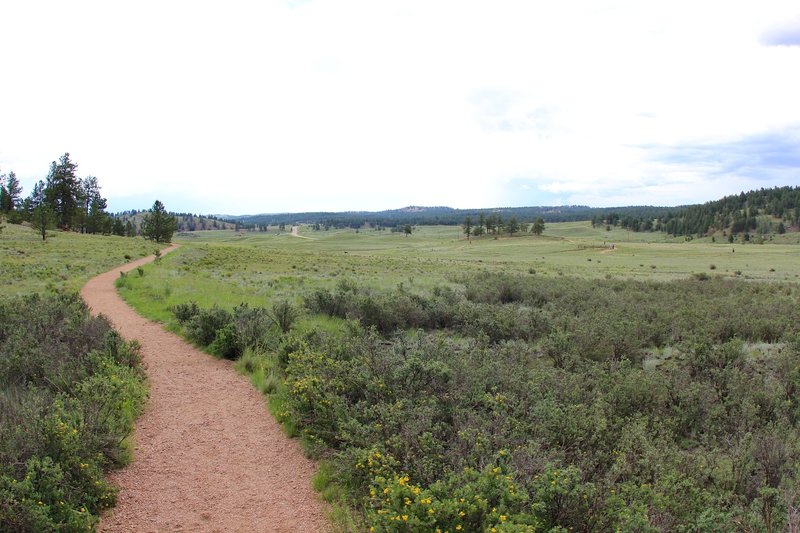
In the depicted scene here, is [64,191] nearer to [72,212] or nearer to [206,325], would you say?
[72,212]

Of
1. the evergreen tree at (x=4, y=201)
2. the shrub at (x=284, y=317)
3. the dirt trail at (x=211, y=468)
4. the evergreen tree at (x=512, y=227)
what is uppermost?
the evergreen tree at (x=4, y=201)

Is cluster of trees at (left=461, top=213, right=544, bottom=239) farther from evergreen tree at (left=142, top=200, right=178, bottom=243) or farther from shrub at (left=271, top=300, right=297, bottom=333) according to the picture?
shrub at (left=271, top=300, right=297, bottom=333)

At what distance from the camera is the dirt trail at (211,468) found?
5207 millimetres

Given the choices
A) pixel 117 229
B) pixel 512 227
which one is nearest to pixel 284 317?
pixel 117 229

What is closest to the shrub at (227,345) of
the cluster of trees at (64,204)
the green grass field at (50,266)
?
the green grass field at (50,266)

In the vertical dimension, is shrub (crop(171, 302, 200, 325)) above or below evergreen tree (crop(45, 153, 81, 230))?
below

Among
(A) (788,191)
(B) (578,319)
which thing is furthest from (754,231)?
(B) (578,319)

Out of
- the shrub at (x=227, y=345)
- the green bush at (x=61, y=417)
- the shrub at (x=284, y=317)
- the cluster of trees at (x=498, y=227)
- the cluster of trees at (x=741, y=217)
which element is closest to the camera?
the green bush at (x=61, y=417)

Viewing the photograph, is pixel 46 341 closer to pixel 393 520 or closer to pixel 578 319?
pixel 393 520

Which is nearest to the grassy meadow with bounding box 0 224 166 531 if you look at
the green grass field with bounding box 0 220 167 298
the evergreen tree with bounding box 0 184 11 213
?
the green grass field with bounding box 0 220 167 298

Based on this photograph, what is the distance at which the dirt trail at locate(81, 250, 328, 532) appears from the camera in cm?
521

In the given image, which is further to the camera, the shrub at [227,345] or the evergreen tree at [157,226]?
the evergreen tree at [157,226]

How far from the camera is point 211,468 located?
6.19 m

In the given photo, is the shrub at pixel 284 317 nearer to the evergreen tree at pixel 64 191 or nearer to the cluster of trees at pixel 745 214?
the evergreen tree at pixel 64 191
